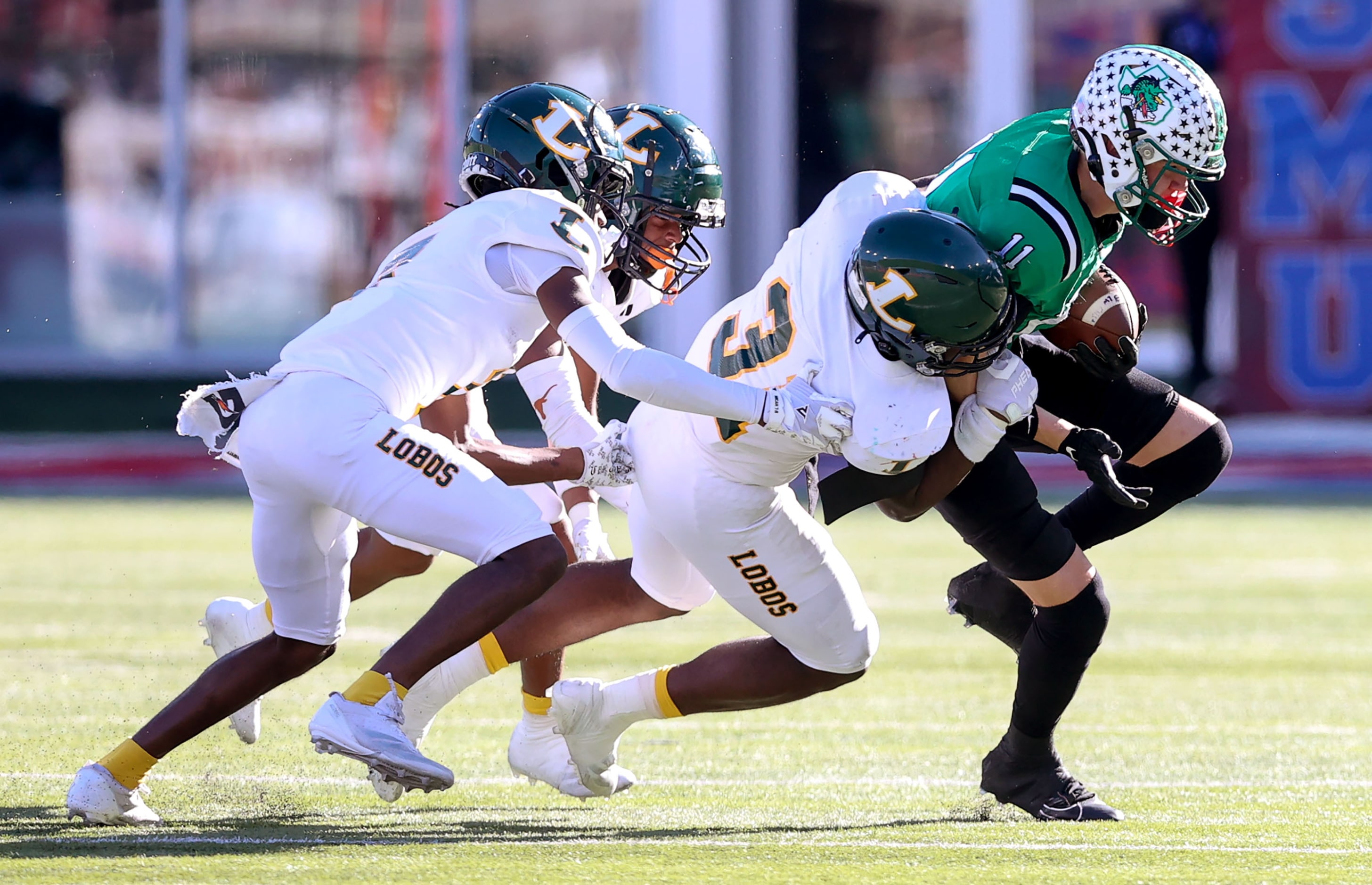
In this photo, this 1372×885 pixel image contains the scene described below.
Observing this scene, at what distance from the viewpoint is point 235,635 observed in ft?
15.8

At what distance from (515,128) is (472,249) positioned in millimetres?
401

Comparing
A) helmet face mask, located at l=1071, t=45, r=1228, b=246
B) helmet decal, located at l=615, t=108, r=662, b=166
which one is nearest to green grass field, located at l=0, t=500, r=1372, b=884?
helmet face mask, located at l=1071, t=45, r=1228, b=246

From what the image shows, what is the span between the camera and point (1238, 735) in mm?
5285

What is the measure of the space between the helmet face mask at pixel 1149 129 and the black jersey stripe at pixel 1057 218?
119mm

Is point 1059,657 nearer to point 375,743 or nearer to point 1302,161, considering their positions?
point 375,743

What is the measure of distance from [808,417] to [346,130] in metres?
11.8

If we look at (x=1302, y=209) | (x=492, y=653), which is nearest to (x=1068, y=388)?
(x=492, y=653)

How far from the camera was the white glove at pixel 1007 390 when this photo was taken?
3.98m

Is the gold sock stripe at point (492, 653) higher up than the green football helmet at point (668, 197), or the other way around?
the green football helmet at point (668, 197)

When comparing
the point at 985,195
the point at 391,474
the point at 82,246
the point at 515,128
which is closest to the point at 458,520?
the point at 391,474

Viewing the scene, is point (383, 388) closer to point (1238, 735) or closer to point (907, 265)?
point (907, 265)

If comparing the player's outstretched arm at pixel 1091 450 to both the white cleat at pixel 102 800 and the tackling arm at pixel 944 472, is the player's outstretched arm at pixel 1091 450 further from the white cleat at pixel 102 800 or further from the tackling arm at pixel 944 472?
the white cleat at pixel 102 800

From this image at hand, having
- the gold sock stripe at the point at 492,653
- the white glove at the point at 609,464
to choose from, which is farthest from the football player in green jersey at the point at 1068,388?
the gold sock stripe at the point at 492,653

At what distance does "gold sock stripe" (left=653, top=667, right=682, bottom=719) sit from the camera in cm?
429
